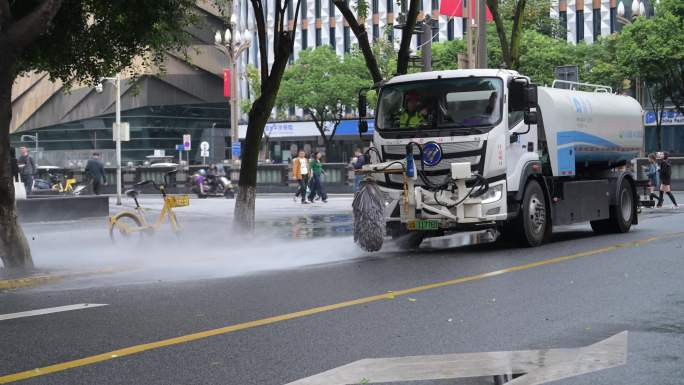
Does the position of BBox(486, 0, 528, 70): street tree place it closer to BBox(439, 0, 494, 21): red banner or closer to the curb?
BBox(439, 0, 494, 21): red banner

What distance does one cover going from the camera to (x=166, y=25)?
1720 cm

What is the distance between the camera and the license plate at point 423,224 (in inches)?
576

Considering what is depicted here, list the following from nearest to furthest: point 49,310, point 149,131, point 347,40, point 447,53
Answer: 1. point 49,310
2. point 447,53
3. point 347,40
4. point 149,131

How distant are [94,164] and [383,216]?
23349 millimetres

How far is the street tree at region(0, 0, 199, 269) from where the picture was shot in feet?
41.7

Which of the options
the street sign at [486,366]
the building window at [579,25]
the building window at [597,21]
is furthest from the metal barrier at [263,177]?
the street sign at [486,366]

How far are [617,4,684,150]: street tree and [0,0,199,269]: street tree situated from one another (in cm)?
3875

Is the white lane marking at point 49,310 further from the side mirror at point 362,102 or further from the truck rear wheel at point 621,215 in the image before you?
the truck rear wheel at point 621,215

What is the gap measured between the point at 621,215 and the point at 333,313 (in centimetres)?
1123

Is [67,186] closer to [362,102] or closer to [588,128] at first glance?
[362,102]

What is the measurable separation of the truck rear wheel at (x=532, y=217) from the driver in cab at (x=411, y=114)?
79.2 inches

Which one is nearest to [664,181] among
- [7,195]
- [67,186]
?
[7,195]

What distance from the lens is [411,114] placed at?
1527cm

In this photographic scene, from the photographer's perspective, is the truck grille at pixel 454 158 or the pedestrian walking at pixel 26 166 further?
the pedestrian walking at pixel 26 166
